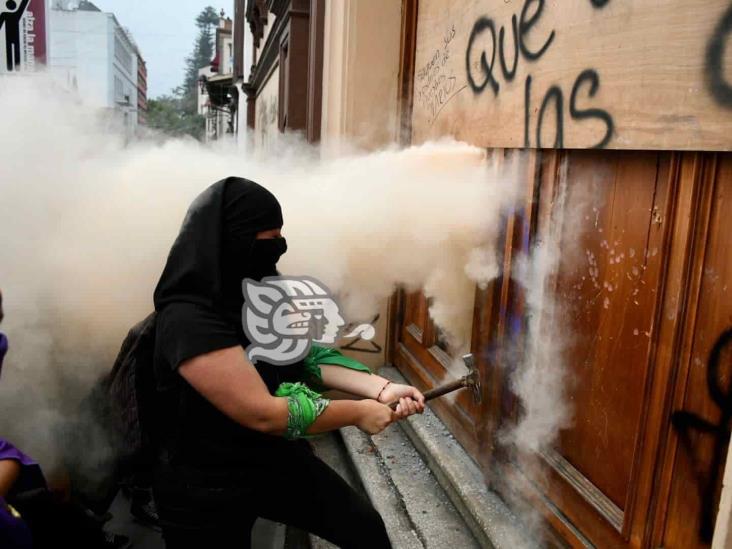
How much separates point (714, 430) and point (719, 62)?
97cm

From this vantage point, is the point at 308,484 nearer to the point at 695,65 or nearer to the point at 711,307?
the point at 711,307

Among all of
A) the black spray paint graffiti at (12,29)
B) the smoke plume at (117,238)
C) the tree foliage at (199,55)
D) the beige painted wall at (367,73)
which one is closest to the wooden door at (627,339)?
the smoke plume at (117,238)

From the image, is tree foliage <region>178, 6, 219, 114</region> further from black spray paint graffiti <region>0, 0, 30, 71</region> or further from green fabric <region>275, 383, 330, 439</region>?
green fabric <region>275, 383, 330, 439</region>

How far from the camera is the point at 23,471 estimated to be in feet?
6.23

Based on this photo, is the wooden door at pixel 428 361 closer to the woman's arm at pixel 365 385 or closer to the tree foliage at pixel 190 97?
the woman's arm at pixel 365 385

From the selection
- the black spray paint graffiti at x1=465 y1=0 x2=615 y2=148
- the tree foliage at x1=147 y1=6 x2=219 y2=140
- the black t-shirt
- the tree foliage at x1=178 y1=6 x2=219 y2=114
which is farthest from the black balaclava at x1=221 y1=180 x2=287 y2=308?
the tree foliage at x1=178 y1=6 x2=219 y2=114

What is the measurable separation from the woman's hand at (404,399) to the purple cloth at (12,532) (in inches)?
44.7

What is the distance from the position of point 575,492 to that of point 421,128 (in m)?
2.27

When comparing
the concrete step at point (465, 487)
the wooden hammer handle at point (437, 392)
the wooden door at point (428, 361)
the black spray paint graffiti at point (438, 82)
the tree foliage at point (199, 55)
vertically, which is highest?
the tree foliage at point (199, 55)

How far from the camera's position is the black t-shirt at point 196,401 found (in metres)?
1.82

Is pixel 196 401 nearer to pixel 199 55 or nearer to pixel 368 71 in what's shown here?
pixel 368 71

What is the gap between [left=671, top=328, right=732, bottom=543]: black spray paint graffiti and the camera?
5.52 ft

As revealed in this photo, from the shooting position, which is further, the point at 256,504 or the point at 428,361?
the point at 428,361

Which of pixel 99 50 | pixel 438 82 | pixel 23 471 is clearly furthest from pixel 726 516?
pixel 99 50
